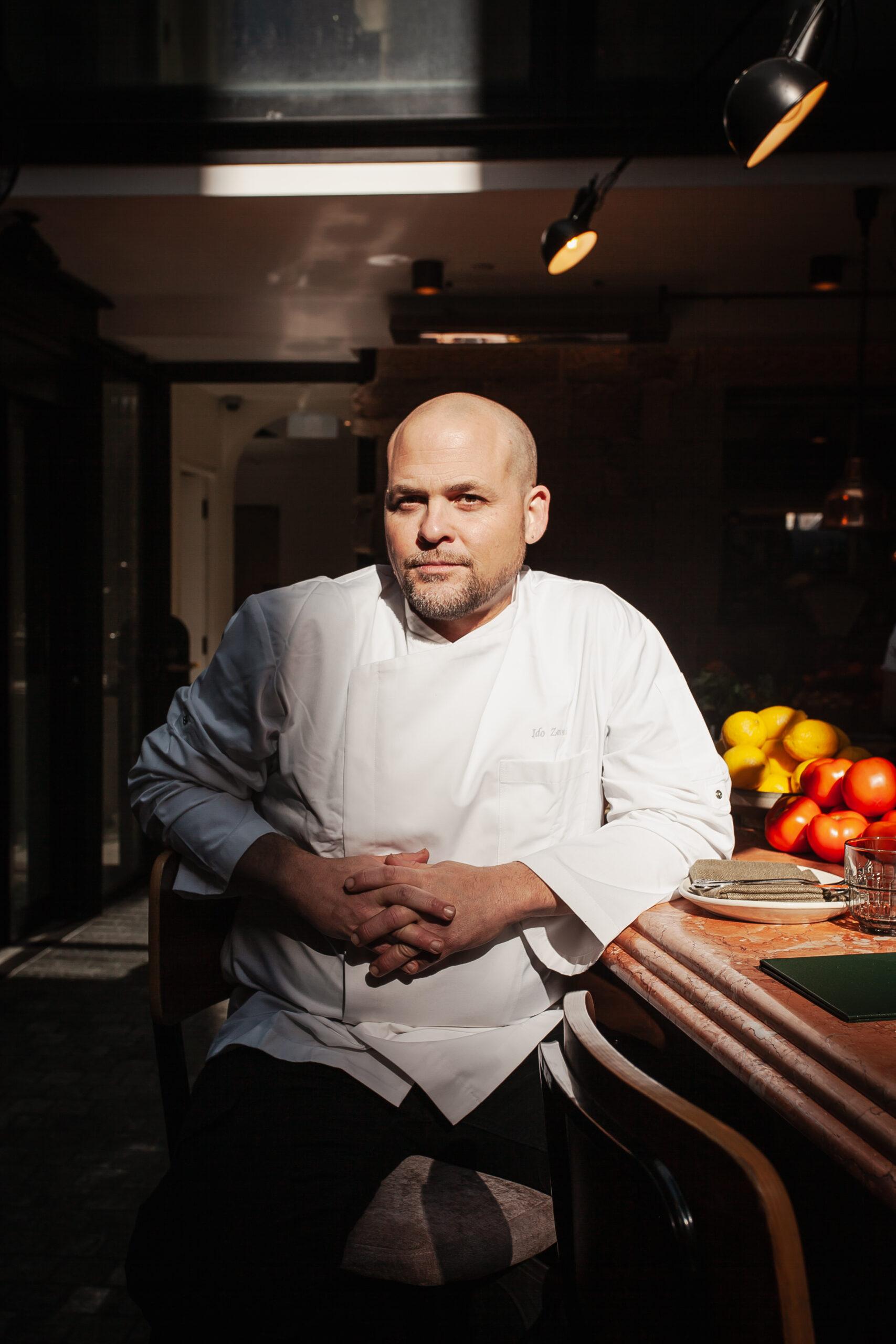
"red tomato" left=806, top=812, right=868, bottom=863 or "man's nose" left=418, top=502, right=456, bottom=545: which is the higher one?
"man's nose" left=418, top=502, right=456, bottom=545

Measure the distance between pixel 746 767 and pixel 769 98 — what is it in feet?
4.63

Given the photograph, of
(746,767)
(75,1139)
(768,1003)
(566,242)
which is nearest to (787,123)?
(566,242)

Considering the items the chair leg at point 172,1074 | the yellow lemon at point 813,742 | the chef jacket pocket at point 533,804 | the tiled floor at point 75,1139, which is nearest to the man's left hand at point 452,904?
the chef jacket pocket at point 533,804

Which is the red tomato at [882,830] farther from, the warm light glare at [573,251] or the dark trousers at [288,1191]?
the warm light glare at [573,251]

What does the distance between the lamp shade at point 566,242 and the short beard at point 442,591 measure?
1777 mm

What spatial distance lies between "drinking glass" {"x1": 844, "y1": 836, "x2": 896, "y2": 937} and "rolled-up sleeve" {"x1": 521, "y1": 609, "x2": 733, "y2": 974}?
0.73ft

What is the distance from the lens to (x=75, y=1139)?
2.84 metres

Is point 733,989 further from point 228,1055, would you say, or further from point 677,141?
point 677,141

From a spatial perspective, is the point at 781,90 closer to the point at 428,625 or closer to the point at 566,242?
the point at 566,242

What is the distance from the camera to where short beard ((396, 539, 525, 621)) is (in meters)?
1.62

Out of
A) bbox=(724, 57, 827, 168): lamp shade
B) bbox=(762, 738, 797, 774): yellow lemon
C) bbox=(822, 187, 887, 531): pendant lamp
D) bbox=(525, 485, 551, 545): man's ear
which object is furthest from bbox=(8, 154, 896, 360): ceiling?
bbox=(762, 738, 797, 774): yellow lemon

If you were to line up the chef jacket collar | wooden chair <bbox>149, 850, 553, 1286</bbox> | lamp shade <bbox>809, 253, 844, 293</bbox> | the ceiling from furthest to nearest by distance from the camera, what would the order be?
lamp shade <bbox>809, 253, 844, 293</bbox>
the ceiling
the chef jacket collar
wooden chair <bbox>149, 850, 553, 1286</bbox>

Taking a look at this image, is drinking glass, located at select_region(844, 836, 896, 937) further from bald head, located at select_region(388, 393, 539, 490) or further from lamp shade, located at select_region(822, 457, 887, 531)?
lamp shade, located at select_region(822, 457, 887, 531)

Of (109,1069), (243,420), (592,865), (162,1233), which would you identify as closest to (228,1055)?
(162,1233)
